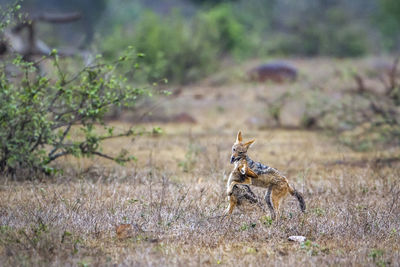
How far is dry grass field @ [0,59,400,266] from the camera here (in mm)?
4531

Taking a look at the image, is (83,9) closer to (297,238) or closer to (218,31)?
(218,31)

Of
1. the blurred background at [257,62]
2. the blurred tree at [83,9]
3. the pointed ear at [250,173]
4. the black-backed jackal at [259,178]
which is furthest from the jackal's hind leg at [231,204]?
the blurred tree at [83,9]

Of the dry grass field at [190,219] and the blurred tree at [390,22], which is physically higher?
the blurred tree at [390,22]

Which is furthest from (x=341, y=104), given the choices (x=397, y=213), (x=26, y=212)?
(x=26, y=212)

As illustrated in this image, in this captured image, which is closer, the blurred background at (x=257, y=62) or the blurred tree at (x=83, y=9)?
the blurred background at (x=257, y=62)

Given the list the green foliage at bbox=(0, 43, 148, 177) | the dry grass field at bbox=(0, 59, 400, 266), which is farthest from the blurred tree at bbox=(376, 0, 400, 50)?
the green foliage at bbox=(0, 43, 148, 177)

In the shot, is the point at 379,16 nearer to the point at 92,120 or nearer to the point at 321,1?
the point at 321,1

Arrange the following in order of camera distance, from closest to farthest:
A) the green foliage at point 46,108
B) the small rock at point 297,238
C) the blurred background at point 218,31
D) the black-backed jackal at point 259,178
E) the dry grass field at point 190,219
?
the dry grass field at point 190,219
the small rock at point 297,238
the black-backed jackal at point 259,178
the green foliage at point 46,108
the blurred background at point 218,31

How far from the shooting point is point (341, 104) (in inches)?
433

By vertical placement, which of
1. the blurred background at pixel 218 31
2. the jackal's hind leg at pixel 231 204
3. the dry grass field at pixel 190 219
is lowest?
the dry grass field at pixel 190 219

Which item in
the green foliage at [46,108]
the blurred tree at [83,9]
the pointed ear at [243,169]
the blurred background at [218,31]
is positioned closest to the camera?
the pointed ear at [243,169]

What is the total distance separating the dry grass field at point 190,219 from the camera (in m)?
4.53

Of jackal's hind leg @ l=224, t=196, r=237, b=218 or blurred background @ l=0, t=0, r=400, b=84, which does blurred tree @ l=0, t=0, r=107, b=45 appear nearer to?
blurred background @ l=0, t=0, r=400, b=84

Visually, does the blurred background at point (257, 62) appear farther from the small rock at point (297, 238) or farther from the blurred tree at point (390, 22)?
the small rock at point (297, 238)
